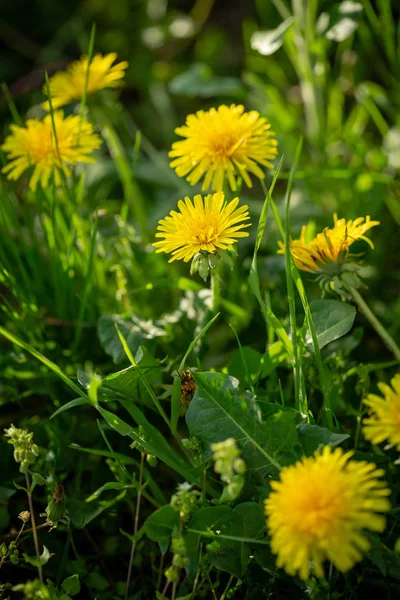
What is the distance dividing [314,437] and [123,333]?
0.38 metres

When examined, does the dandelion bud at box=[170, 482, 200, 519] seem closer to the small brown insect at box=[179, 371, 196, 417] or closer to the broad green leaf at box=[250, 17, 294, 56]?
the small brown insect at box=[179, 371, 196, 417]

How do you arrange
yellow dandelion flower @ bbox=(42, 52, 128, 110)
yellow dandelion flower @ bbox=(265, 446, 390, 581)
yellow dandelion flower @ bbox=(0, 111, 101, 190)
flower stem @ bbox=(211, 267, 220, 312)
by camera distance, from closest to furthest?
1. yellow dandelion flower @ bbox=(265, 446, 390, 581)
2. flower stem @ bbox=(211, 267, 220, 312)
3. yellow dandelion flower @ bbox=(0, 111, 101, 190)
4. yellow dandelion flower @ bbox=(42, 52, 128, 110)

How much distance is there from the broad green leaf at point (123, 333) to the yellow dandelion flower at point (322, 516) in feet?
1.39

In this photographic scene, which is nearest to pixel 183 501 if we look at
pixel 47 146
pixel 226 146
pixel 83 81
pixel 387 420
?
pixel 387 420

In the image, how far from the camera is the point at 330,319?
87 centimetres

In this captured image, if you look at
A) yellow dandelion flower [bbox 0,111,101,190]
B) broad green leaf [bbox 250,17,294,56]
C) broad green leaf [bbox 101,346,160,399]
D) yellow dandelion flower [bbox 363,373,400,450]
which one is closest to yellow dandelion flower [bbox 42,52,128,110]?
yellow dandelion flower [bbox 0,111,101,190]

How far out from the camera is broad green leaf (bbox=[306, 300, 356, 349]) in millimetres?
842

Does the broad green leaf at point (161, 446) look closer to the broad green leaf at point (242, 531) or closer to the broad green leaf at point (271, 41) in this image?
the broad green leaf at point (242, 531)

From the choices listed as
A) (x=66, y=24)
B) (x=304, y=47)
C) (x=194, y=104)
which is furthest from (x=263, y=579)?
(x=66, y=24)

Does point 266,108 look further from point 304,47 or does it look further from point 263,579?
point 263,579

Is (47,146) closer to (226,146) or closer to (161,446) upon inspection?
(226,146)

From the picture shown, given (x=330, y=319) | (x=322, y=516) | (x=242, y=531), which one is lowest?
(x=242, y=531)

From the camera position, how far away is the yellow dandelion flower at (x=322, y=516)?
553 mm

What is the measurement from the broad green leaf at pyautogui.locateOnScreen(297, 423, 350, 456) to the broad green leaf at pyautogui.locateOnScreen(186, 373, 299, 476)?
2cm
